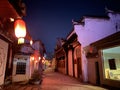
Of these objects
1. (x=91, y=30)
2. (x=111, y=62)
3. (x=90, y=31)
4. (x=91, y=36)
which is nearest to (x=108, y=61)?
(x=111, y=62)

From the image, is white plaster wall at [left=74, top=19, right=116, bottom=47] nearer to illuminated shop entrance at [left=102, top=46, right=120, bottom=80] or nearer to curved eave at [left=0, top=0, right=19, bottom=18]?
illuminated shop entrance at [left=102, top=46, right=120, bottom=80]

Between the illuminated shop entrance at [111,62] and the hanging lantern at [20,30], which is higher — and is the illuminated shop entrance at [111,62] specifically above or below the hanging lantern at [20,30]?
below

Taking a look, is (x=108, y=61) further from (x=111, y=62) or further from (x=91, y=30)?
(x=91, y=30)

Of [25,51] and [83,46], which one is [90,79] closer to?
[83,46]

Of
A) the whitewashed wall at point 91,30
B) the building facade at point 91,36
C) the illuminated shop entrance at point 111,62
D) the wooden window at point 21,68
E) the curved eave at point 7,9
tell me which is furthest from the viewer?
the whitewashed wall at point 91,30

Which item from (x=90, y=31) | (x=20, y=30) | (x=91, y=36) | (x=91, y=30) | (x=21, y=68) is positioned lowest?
(x=21, y=68)

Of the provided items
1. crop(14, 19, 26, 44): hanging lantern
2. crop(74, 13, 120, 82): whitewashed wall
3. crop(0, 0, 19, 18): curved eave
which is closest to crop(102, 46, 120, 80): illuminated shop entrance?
crop(74, 13, 120, 82): whitewashed wall

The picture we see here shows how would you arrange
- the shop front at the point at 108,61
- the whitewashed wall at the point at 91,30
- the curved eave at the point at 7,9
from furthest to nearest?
the whitewashed wall at the point at 91,30, the shop front at the point at 108,61, the curved eave at the point at 7,9

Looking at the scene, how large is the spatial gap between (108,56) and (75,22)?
697 cm

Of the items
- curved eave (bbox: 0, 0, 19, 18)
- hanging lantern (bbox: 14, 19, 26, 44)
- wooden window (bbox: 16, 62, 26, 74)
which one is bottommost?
wooden window (bbox: 16, 62, 26, 74)

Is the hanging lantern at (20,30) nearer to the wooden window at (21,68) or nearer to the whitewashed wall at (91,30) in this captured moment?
the wooden window at (21,68)

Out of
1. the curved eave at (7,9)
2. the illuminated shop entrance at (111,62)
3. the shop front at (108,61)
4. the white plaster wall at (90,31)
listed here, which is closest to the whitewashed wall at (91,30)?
the white plaster wall at (90,31)

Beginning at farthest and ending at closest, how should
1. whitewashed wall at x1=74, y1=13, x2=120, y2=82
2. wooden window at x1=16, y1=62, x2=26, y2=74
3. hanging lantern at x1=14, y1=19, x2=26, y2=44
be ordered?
1. whitewashed wall at x1=74, y1=13, x2=120, y2=82
2. wooden window at x1=16, y1=62, x2=26, y2=74
3. hanging lantern at x1=14, y1=19, x2=26, y2=44

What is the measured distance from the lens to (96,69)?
1260cm
